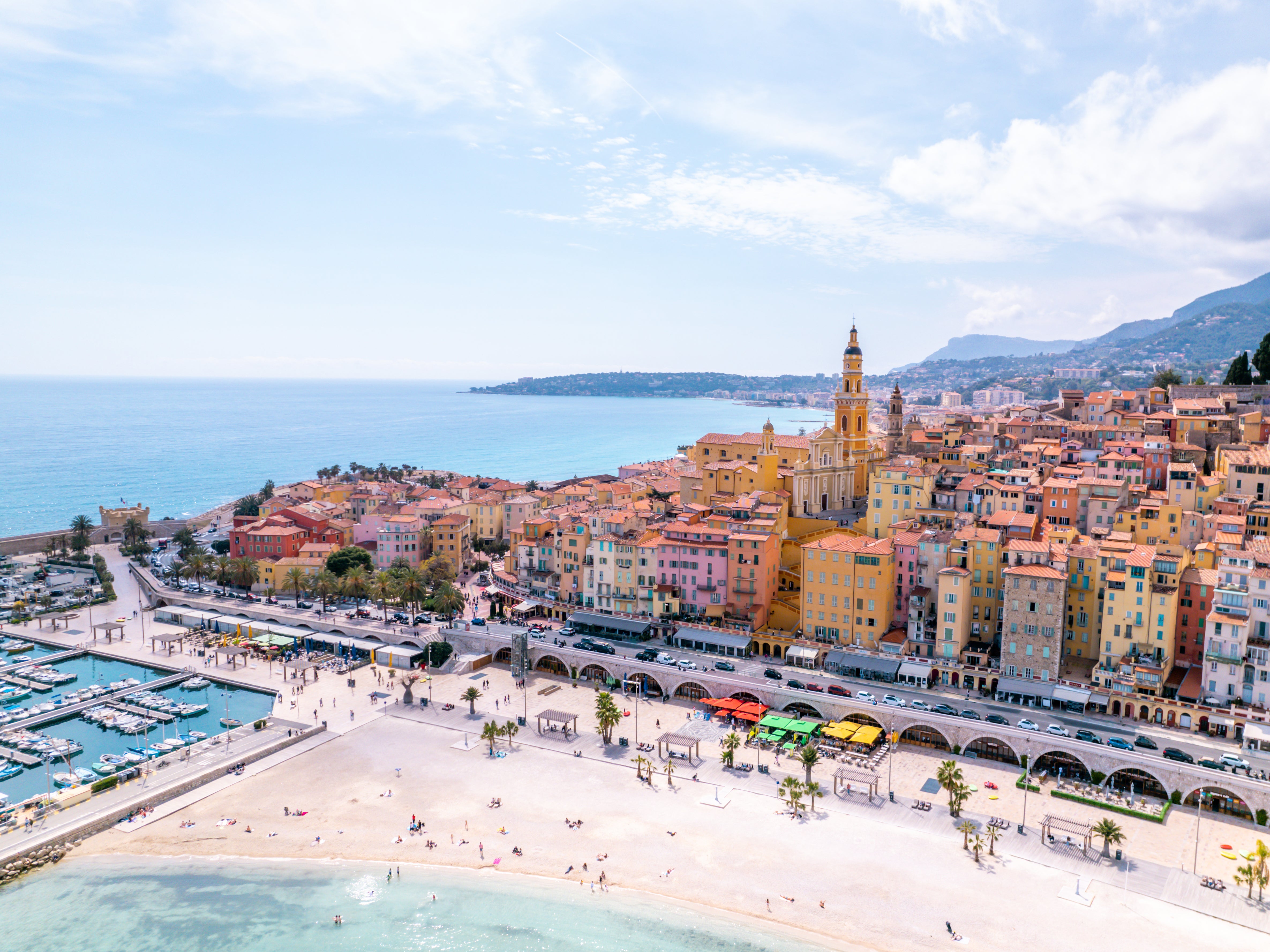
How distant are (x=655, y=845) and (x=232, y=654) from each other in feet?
155

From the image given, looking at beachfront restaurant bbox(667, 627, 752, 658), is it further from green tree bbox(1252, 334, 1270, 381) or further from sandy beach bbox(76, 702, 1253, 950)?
green tree bbox(1252, 334, 1270, 381)

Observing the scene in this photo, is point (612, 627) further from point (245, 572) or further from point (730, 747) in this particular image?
point (245, 572)

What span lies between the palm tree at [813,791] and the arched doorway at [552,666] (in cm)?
2646

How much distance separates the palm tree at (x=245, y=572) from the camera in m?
90.3

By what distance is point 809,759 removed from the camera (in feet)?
163

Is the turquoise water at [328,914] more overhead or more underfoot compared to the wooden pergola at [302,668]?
more underfoot

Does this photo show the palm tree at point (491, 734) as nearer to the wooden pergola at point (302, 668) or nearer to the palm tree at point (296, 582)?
the wooden pergola at point (302, 668)

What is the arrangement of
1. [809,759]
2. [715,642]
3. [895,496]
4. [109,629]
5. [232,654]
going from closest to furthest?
[809,759] → [715,642] → [232,654] → [895,496] → [109,629]

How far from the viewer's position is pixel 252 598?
298ft

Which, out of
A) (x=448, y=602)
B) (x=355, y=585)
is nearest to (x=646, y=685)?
(x=448, y=602)

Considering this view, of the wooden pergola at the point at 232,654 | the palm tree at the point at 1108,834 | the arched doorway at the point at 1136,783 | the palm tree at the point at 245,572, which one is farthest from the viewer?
the palm tree at the point at 245,572

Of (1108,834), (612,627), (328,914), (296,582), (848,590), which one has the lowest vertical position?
(328,914)

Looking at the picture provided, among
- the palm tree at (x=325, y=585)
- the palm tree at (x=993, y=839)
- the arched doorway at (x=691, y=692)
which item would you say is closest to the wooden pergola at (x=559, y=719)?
the arched doorway at (x=691, y=692)

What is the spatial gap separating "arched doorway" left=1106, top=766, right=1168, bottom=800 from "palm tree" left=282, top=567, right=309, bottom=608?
245 feet
